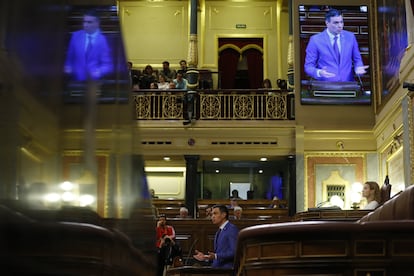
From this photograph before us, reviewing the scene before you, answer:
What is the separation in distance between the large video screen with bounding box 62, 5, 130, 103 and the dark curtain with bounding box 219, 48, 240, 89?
57.6ft

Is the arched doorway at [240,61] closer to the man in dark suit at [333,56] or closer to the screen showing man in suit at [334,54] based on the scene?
the screen showing man in suit at [334,54]

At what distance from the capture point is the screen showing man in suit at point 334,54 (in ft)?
51.0

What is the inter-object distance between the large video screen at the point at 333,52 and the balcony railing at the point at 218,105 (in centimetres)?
66

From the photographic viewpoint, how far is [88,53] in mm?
1025

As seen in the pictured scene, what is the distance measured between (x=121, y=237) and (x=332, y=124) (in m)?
14.5

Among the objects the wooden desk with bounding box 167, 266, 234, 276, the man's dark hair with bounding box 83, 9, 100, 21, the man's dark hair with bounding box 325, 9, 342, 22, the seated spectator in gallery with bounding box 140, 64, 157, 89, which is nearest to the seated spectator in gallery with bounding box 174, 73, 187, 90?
the seated spectator in gallery with bounding box 140, 64, 157, 89

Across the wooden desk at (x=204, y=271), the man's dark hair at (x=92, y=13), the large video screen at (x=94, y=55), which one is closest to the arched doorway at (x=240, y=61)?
the wooden desk at (x=204, y=271)

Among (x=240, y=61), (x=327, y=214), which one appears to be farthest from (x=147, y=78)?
(x=327, y=214)

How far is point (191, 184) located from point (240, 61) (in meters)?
A: 5.03

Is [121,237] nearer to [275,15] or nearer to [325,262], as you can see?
[325,262]

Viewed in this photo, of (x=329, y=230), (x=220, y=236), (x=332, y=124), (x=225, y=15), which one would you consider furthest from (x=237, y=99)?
(x=329, y=230)

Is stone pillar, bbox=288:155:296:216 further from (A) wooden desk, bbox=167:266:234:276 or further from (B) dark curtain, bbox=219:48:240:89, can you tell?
(A) wooden desk, bbox=167:266:234:276

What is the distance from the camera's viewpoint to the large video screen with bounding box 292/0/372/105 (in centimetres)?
1555

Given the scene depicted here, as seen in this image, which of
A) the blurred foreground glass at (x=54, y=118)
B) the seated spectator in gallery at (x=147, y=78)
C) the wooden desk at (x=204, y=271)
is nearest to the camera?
the blurred foreground glass at (x=54, y=118)
